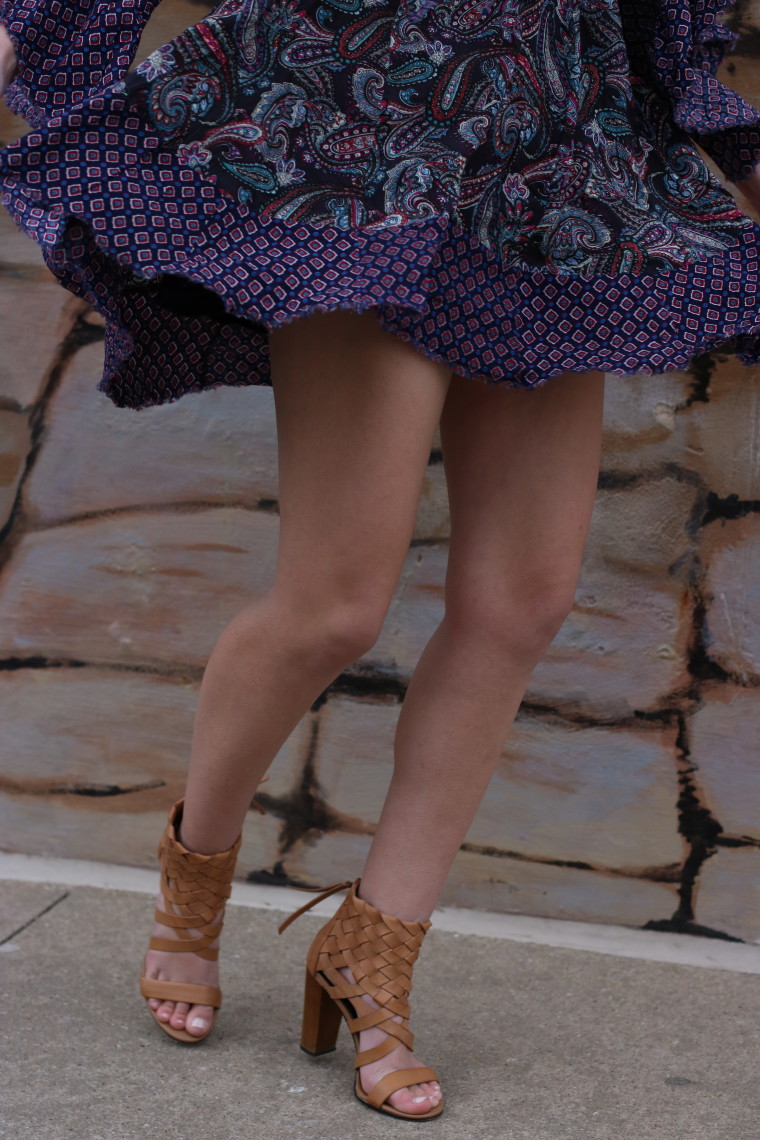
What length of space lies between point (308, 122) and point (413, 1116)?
3.46ft

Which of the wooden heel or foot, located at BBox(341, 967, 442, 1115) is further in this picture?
the wooden heel

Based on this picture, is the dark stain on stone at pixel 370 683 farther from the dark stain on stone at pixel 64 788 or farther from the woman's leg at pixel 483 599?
the woman's leg at pixel 483 599

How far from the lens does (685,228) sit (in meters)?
1.24

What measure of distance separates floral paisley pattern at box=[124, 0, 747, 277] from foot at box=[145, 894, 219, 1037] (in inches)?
34.6

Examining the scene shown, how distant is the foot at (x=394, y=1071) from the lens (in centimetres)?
123

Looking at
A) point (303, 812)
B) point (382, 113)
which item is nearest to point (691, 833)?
point (303, 812)

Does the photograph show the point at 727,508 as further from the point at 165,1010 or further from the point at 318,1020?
the point at 165,1010

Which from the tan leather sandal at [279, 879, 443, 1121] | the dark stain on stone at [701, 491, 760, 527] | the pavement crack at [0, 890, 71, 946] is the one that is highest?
the dark stain on stone at [701, 491, 760, 527]

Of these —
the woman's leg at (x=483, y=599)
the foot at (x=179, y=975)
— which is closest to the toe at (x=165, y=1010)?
the foot at (x=179, y=975)

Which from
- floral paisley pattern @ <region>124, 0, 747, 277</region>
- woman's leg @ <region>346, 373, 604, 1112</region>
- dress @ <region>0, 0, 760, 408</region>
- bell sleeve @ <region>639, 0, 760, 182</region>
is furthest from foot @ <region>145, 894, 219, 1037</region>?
bell sleeve @ <region>639, 0, 760, 182</region>

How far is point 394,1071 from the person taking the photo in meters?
1.25

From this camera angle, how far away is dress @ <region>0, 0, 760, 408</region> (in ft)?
3.45

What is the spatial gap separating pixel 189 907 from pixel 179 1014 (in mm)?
134

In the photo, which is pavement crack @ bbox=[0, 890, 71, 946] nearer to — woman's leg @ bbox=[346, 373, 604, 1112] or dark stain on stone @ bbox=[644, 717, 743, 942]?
woman's leg @ bbox=[346, 373, 604, 1112]
